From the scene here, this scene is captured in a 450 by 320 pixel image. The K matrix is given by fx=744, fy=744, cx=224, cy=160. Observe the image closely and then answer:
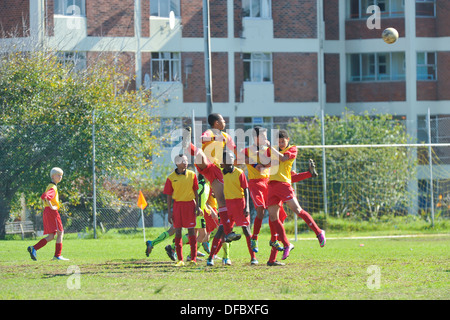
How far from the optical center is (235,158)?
484 inches

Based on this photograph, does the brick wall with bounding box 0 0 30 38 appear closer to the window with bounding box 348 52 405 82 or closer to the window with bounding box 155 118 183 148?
the window with bounding box 155 118 183 148

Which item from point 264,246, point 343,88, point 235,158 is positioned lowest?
point 264,246

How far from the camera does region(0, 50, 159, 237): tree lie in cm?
2094

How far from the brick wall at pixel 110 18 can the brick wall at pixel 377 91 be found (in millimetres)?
11464

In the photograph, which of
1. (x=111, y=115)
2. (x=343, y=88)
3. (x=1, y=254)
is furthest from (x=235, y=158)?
(x=343, y=88)

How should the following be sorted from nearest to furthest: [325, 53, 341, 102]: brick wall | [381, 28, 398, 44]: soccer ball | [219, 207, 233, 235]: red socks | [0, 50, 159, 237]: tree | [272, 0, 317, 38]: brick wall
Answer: [219, 207, 233, 235]: red socks
[381, 28, 398, 44]: soccer ball
[0, 50, 159, 237]: tree
[272, 0, 317, 38]: brick wall
[325, 53, 341, 102]: brick wall

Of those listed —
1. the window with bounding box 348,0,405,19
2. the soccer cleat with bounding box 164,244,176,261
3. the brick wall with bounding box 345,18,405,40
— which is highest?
the window with bounding box 348,0,405,19

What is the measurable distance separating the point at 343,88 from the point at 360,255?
79.2ft

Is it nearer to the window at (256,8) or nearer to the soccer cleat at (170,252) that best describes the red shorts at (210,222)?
the soccer cleat at (170,252)

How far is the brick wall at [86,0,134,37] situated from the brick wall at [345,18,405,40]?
431 inches

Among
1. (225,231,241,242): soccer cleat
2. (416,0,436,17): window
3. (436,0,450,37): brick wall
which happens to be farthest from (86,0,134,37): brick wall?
(225,231,241,242): soccer cleat

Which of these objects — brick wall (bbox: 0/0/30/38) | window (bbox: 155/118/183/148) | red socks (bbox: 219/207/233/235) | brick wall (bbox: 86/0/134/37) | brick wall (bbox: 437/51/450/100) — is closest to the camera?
red socks (bbox: 219/207/233/235)

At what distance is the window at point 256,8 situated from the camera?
3447cm

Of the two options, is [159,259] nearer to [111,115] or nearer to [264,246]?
[264,246]
